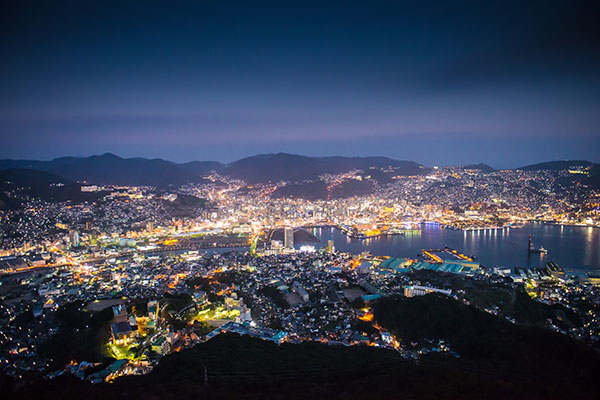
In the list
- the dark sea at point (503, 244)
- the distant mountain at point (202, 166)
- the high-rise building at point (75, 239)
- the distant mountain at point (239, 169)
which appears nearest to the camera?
the dark sea at point (503, 244)

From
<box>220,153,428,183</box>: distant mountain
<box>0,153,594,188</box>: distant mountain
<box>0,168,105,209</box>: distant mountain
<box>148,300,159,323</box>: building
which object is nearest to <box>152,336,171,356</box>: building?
<box>148,300,159,323</box>: building

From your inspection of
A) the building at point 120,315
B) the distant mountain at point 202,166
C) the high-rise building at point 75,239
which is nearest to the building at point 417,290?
the building at point 120,315

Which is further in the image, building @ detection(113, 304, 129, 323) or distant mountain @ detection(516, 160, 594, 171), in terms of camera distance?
distant mountain @ detection(516, 160, 594, 171)

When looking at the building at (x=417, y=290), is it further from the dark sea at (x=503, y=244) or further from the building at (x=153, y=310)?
the building at (x=153, y=310)

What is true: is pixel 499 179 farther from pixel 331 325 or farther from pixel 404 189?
pixel 331 325

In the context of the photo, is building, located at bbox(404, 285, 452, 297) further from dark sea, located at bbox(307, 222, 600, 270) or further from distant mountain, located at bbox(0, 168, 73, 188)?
distant mountain, located at bbox(0, 168, 73, 188)

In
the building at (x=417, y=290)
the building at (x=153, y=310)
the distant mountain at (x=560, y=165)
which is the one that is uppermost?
the distant mountain at (x=560, y=165)

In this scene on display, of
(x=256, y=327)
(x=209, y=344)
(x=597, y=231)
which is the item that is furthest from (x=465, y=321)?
(x=597, y=231)
